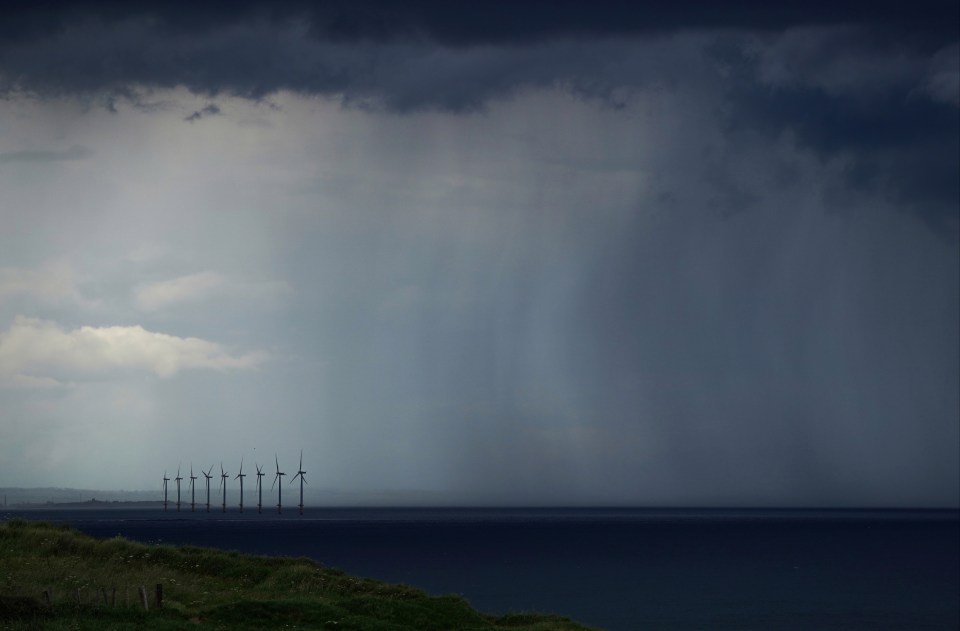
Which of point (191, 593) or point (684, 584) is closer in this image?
point (191, 593)

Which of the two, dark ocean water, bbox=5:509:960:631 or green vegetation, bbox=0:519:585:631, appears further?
dark ocean water, bbox=5:509:960:631

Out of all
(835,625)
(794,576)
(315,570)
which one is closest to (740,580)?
(794,576)

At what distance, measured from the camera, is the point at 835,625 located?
99.7 meters

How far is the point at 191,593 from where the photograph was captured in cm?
6109

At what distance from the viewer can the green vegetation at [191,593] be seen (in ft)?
156

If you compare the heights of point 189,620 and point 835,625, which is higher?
point 189,620

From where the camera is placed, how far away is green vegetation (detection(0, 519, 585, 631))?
4762 centimetres

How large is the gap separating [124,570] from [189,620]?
20124 mm

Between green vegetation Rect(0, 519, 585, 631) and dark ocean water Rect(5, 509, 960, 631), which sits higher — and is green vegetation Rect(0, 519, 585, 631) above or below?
above

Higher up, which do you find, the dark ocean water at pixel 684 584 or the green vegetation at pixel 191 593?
the green vegetation at pixel 191 593

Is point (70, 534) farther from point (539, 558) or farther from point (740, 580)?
point (539, 558)

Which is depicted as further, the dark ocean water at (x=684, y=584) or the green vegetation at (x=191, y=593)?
the dark ocean water at (x=684, y=584)

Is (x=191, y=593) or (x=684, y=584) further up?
(x=191, y=593)

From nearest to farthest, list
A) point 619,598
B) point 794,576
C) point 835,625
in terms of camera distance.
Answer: point 835,625
point 619,598
point 794,576
